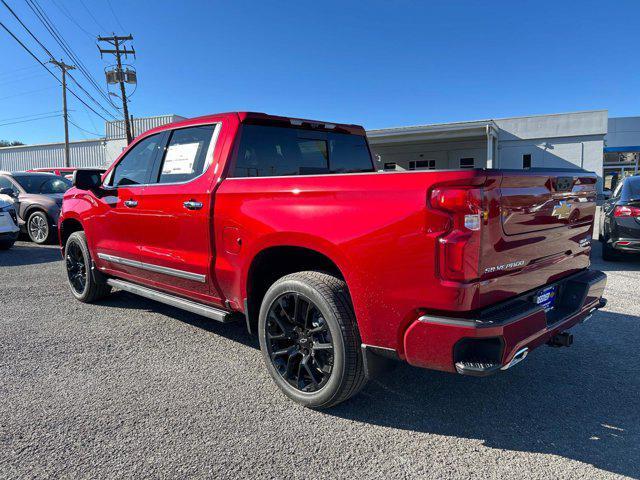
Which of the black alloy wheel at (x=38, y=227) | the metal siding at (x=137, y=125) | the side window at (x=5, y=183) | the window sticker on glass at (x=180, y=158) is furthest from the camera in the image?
the metal siding at (x=137, y=125)

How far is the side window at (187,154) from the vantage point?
3.62 m

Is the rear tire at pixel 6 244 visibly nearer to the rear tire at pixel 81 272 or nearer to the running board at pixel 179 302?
the rear tire at pixel 81 272

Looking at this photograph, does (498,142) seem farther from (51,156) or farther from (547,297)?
(51,156)

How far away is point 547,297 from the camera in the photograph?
9.35 ft

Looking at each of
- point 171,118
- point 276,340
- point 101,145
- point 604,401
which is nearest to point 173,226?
point 276,340

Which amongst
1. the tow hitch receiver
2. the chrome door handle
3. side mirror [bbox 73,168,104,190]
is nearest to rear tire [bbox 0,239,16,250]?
side mirror [bbox 73,168,104,190]

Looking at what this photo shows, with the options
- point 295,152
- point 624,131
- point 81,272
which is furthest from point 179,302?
point 624,131

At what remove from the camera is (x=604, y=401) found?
2945 mm

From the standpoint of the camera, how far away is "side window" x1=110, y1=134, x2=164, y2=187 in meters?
4.20

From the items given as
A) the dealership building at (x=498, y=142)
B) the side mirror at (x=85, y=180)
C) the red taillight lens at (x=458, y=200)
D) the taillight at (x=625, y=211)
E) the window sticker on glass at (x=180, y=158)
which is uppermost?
the dealership building at (x=498, y=142)

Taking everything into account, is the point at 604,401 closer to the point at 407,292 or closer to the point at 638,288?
the point at 407,292

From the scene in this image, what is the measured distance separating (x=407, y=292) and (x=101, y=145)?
37.9m

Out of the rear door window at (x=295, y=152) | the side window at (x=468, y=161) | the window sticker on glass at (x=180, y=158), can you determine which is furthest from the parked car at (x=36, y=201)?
the side window at (x=468, y=161)

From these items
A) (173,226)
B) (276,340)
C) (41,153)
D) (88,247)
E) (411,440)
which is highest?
(41,153)
